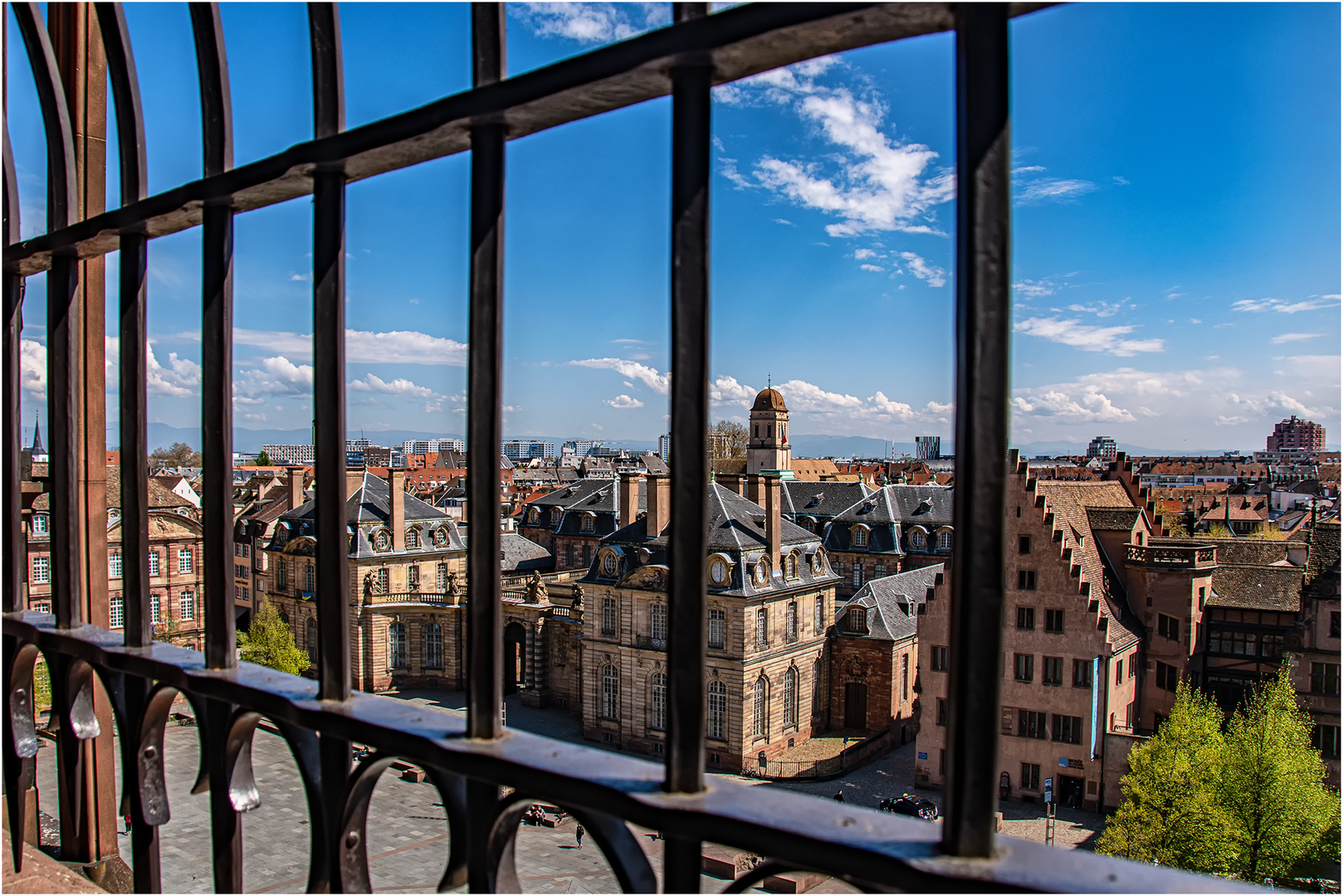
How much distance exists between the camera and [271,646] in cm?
3784

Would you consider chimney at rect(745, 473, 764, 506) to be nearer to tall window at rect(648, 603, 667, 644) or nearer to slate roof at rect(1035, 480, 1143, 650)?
tall window at rect(648, 603, 667, 644)

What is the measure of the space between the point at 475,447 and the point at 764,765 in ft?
106

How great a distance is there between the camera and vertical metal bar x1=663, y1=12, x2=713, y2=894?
2.13 metres

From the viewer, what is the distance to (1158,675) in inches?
1287

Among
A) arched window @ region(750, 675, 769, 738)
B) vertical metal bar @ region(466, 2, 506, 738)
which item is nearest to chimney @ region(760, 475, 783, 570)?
arched window @ region(750, 675, 769, 738)

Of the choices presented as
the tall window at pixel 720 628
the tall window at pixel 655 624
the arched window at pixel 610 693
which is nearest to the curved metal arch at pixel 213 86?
the tall window at pixel 720 628

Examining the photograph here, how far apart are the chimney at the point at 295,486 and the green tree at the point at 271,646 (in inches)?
304

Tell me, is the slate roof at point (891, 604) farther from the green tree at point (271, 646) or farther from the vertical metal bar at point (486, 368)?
the vertical metal bar at point (486, 368)

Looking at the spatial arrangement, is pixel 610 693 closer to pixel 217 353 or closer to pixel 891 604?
pixel 891 604

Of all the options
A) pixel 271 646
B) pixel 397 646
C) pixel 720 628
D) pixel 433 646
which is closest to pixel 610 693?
pixel 720 628

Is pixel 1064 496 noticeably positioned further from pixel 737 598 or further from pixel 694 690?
pixel 694 690

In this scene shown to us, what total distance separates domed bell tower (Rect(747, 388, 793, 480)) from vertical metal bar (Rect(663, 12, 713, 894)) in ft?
266

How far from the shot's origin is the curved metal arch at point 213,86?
10.2ft

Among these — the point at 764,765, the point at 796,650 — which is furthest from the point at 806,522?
the point at 764,765
